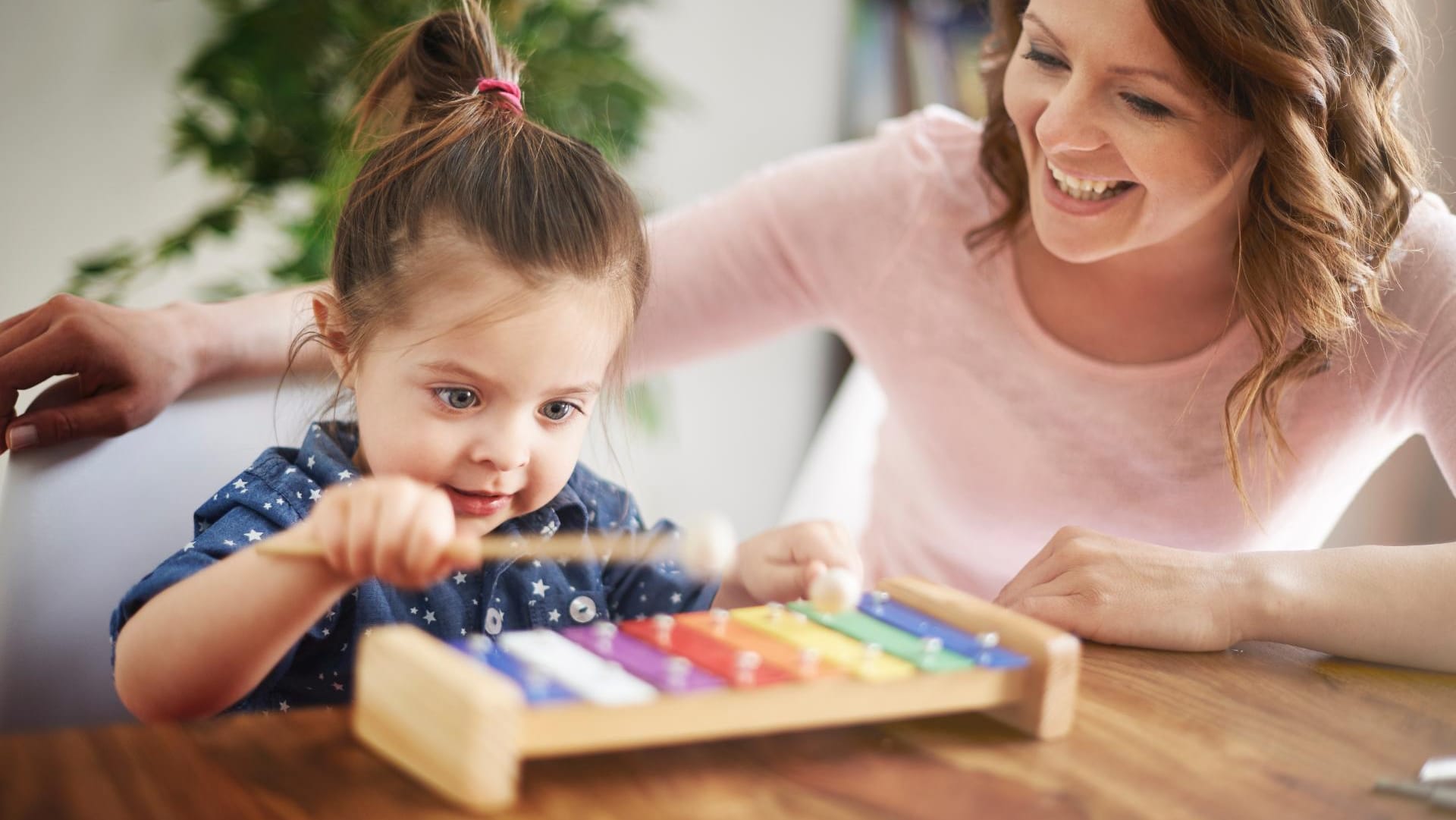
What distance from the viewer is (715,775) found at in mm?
806

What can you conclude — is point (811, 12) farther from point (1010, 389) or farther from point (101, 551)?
point (101, 551)

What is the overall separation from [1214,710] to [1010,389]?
68 centimetres

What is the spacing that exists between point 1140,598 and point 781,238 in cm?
74

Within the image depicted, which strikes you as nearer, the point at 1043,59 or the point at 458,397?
the point at 458,397

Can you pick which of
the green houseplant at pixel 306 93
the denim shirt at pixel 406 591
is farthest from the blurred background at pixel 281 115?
the denim shirt at pixel 406 591

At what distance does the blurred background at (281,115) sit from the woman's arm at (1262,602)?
591mm

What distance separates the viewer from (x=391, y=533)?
0.79m

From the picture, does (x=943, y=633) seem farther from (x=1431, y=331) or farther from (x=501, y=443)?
(x=1431, y=331)

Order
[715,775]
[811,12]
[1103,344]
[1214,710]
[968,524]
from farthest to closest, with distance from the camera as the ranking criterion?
1. [811,12]
2. [968,524]
3. [1103,344]
4. [1214,710]
5. [715,775]

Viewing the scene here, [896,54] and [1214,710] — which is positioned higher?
[896,54]

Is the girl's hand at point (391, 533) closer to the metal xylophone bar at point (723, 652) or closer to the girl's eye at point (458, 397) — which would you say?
the metal xylophone bar at point (723, 652)

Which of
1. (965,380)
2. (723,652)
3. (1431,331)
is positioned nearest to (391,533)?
(723,652)

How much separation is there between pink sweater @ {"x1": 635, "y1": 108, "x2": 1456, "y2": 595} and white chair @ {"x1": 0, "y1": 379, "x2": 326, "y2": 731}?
2.13ft

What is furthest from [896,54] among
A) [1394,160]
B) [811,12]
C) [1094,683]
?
[1094,683]
